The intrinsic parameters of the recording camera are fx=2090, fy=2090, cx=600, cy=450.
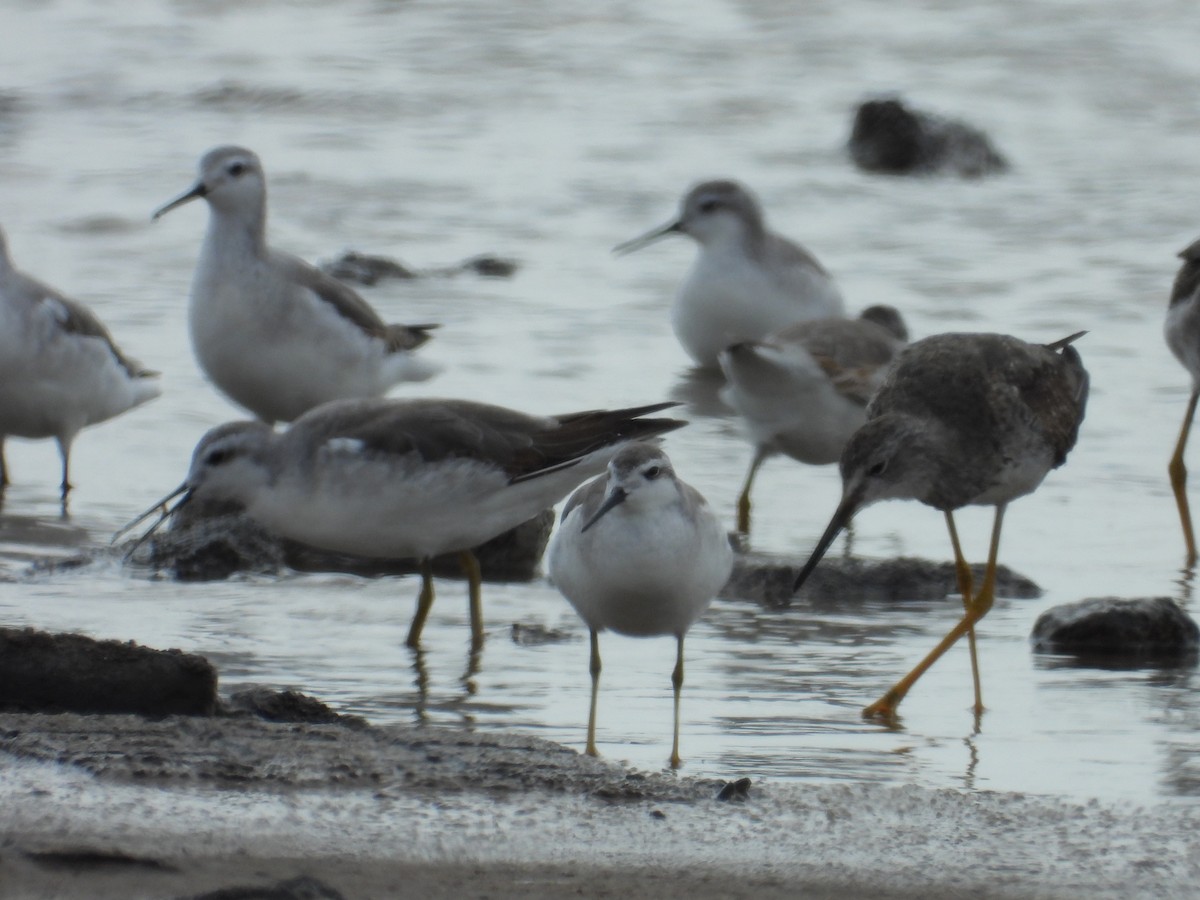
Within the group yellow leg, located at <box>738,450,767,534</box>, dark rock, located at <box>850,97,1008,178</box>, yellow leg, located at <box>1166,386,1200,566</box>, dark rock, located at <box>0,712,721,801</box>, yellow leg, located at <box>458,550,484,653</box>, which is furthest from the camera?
dark rock, located at <box>850,97,1008,178</box>

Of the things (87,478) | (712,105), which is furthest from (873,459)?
(712,105)

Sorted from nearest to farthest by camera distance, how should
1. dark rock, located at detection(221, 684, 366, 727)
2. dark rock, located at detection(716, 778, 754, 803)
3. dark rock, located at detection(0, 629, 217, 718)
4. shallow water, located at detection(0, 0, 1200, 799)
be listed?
dark rock, located at detection(716, 778, 754, 803) → dark rock, located at detection(0, 629, 217, 718) → dark rock, located at detection(221, 684, 366, 727) → shallow water, located at detection(0, 0, 1200, 799)

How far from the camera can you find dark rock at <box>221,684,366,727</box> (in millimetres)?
4980

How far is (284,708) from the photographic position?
16.4 ft

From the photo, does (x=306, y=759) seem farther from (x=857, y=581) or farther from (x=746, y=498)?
(x=746, y=498)

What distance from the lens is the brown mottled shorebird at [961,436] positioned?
5.84 meters

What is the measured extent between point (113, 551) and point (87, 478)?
5.31ft

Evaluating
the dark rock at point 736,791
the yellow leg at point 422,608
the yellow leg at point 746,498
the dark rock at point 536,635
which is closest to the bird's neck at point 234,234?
the yellow leg at point 746,498

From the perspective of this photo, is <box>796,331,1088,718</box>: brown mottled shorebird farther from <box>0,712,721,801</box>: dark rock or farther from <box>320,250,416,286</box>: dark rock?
<box>320,250,416,286</box>: dark rock

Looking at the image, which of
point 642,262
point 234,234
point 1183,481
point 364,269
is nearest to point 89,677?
point 234,234

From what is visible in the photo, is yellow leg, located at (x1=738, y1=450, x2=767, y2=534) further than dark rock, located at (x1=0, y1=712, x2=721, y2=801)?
Yes

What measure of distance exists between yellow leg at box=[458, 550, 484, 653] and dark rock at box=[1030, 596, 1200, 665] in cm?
178

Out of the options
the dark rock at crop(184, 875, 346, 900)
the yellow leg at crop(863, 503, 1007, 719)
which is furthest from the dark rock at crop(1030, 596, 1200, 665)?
the dark rock at crop(184, 875, 346, 900)

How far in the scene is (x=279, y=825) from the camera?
407cm
